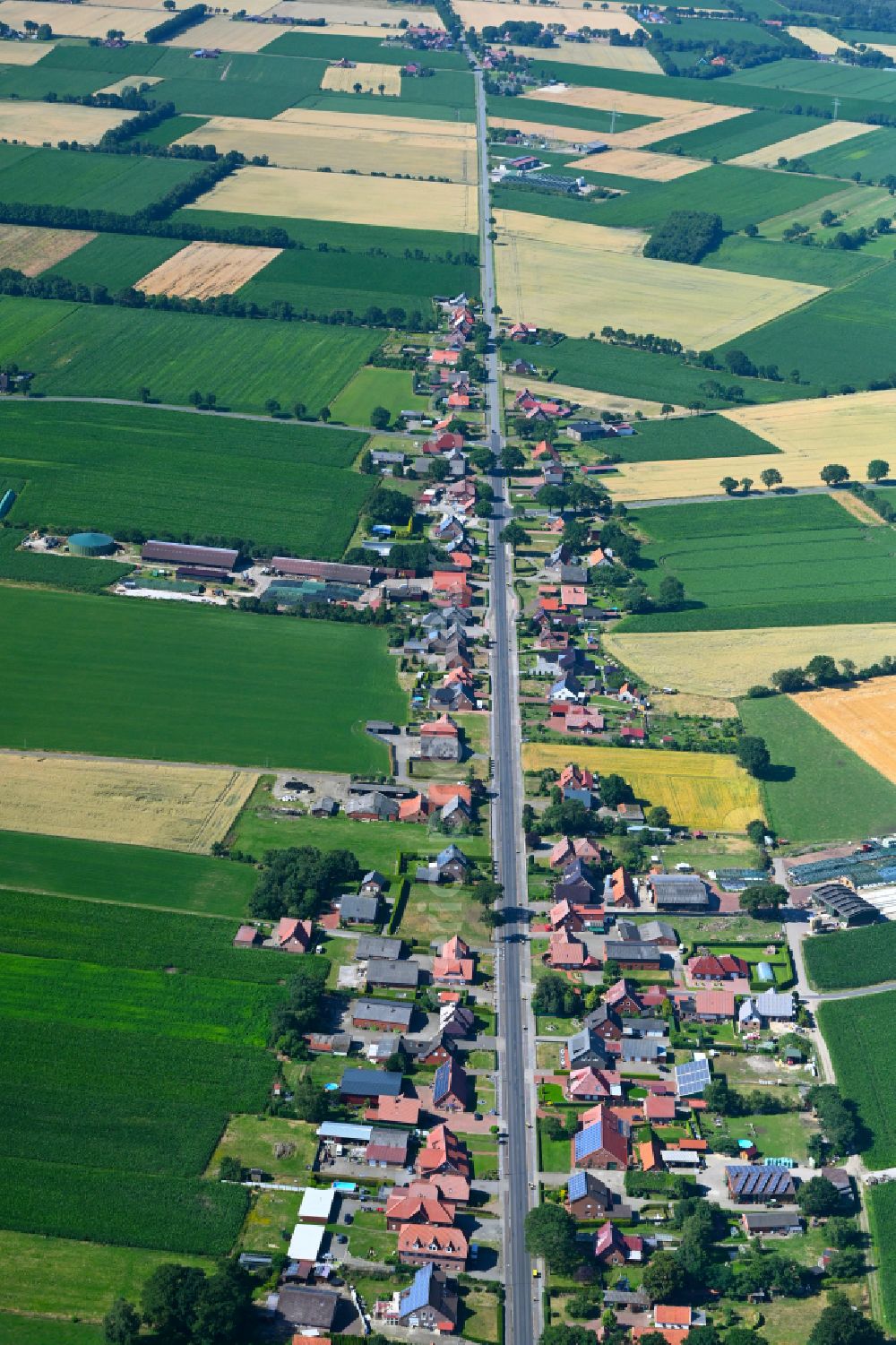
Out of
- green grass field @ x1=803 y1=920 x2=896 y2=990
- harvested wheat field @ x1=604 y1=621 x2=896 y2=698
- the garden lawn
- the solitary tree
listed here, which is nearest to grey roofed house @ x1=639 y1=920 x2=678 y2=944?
green grass field @ x1=803 y1=920 x2=896 y2=990

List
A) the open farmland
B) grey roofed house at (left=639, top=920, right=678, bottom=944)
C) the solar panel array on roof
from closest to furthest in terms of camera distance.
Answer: the solar panel array on roof < grey roofed house at (left=639, top=920, right=678, bottom=944) < the open farmland

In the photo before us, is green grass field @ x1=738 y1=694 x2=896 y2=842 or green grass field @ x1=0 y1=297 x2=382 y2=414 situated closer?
green grass field @ x1=738 y1=694 x2=896 y2=842

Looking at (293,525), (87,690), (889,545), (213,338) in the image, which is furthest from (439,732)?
(213,338)

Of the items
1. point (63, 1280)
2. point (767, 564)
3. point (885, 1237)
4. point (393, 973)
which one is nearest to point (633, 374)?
point (767, 564)

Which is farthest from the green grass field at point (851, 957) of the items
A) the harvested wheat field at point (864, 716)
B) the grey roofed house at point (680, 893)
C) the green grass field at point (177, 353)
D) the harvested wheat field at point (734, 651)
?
the green grass field at point (177, 353)

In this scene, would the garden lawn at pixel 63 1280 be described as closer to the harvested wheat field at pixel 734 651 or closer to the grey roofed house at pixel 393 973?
the grey roofed house at pixel 393 973

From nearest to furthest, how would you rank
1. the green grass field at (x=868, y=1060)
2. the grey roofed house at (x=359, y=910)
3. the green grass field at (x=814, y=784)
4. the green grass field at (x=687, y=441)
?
Answer: the green grass field at (x=868, y=1060) → the grey roofed house at (x=359, y=910) → the green grass field at (x=814, y=784) → the green grass field at (x=687, y=441)

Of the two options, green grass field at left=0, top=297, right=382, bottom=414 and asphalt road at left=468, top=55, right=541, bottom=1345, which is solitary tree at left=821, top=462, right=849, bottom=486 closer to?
asphalt road at left=468, top=55, right=541, bottom=1345
